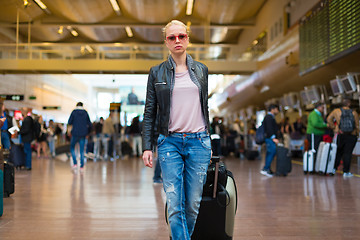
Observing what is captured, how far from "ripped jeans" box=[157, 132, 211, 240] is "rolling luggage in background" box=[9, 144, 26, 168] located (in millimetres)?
9393

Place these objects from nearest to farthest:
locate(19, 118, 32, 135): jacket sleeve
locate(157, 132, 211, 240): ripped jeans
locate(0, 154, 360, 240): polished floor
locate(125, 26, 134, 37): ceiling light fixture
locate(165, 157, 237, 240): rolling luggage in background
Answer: locate(157, 132, 211, 240): ripped jeans → locate(165, 157, 237, 240): rolling luggage in background → locate(0, 154, 360, 240): polished floor → locate(19, 118, 32, 135): jacket sleeve → locate(125, 26, 134, 37): ceiling light fixture

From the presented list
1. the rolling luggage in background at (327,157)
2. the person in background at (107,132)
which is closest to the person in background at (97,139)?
the person in background at (107,132)

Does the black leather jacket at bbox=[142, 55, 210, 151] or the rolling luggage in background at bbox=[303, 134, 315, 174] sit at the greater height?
the black leather jacket at bbox=[142, 55, 210, 151]

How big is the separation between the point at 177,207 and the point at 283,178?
20.9 ft

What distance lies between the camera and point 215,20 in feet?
72.3

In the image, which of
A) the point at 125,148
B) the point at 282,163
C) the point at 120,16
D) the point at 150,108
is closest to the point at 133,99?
the point at 125,148

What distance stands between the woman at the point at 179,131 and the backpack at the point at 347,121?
279 inches

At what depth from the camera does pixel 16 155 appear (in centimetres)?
1118

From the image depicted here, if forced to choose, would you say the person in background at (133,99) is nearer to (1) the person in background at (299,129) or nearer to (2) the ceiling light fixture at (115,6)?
(2) the ceiling light fixture at (115,6)

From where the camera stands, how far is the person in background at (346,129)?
902 centimetres

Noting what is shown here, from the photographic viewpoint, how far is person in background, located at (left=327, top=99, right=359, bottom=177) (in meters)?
9.02

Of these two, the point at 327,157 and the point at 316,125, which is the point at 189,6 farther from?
the point at 327,157

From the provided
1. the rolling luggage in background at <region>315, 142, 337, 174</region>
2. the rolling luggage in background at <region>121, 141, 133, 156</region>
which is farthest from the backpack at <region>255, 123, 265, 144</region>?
the rolling luggage in background at <region>121, 141, 133, 156</region>

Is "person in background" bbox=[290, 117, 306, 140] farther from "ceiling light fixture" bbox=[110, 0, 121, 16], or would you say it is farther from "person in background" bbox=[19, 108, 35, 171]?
"person in background" bbox=[19, 108, 35, 171]
